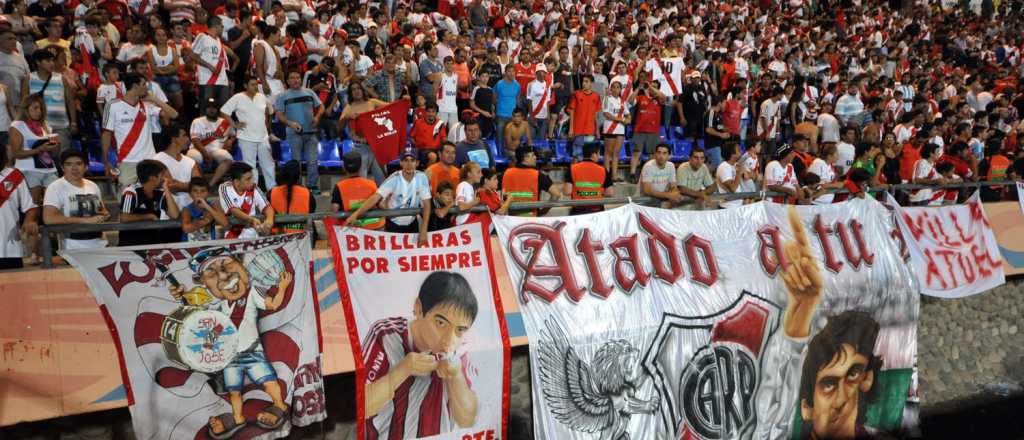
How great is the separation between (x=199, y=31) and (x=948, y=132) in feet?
42.7

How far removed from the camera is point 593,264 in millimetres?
8500

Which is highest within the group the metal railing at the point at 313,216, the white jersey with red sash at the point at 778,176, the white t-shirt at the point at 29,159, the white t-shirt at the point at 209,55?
the white t-shirt at the point at 209,55

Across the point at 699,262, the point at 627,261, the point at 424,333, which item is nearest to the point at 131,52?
the point at 424,333

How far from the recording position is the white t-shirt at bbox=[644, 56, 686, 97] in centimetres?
1596

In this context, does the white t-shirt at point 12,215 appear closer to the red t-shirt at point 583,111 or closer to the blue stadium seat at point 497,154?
the blue stadium seat at point 497,154

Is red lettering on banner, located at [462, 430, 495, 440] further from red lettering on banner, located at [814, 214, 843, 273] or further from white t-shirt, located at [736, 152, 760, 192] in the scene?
white t-shirt, located at [736, 152, 760, 192]

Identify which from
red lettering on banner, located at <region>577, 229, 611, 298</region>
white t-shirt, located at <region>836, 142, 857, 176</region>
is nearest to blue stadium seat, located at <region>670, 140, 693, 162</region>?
white t-shirt, located at <region>836, 142, 857, 176</region>

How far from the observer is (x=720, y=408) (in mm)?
8781

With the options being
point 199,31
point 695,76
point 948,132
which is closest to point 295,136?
point 199,31

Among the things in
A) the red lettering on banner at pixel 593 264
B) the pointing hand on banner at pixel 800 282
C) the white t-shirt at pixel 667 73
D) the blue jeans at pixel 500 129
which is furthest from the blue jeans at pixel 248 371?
the white t-shirt at pixel 667 73

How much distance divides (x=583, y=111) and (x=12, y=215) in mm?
8806

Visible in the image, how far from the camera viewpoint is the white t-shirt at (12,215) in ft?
24.2

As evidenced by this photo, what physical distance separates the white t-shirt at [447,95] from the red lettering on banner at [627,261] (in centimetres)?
557

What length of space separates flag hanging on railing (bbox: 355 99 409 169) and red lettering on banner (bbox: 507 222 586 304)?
3.53 m
